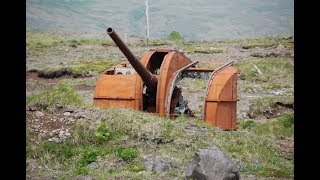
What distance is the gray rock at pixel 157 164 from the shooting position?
9.39 metres

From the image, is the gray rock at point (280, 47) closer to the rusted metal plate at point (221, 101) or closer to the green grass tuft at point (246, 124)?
the green grass tuft at point (246, 124)

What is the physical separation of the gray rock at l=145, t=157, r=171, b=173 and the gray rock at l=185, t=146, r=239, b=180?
1352 mm

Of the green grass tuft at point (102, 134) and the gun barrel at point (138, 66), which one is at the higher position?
the gun barrel at point (138, 66)

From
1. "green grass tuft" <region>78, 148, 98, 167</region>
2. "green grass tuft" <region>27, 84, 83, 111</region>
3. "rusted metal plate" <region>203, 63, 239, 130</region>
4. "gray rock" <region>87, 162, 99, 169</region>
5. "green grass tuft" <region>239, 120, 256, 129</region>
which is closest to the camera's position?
"gray rock" <region>87, 162, 99, 169</region>

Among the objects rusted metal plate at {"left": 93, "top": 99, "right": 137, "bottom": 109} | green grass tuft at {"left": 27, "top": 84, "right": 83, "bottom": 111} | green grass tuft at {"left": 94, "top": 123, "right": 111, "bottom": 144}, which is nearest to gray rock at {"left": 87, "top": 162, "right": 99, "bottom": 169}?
green grass tuft at {"left": 94, "top": 123, "right": 111, "bottom": 144}

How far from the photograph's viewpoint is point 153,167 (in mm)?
9500

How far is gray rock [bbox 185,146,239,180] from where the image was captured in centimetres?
782

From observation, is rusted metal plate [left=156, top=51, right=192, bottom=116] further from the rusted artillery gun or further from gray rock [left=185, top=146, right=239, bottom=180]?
gray rock [left=185, top=146, right=239, bottom=180]

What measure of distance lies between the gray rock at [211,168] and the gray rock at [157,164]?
53.2 inches

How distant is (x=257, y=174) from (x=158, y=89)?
539cm

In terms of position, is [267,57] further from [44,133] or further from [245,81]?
[44,133]

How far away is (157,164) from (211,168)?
6.39 feet

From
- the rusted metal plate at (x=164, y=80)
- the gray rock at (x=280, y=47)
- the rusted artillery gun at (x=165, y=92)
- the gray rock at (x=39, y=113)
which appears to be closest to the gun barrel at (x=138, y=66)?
the rusted artillery gun at (x=165, y=92)
